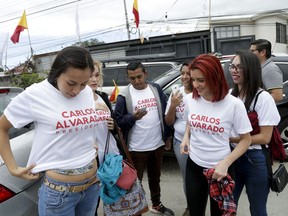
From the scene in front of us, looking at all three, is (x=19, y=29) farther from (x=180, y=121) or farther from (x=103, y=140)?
(x=103, y=140)

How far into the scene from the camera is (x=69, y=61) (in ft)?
5.33

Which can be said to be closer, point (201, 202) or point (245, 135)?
point (245, 135)

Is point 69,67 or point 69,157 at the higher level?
point 69,67

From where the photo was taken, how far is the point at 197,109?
2156 mm

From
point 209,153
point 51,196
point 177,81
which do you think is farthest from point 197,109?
point 177,81

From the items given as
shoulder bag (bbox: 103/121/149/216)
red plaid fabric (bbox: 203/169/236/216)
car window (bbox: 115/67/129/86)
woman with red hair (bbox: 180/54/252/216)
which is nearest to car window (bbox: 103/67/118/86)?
car window (bbox: 115/67/129/86)

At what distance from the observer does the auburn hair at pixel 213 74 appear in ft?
6.49

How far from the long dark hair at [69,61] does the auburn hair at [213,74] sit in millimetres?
763

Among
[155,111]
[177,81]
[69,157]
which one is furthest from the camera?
[177,81]

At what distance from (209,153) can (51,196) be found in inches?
43.8

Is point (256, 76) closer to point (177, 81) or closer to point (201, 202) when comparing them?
point (201, 202)

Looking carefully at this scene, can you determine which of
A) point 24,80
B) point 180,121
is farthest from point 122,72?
point 24,80

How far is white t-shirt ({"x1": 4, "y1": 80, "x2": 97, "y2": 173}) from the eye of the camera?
64.4 inches

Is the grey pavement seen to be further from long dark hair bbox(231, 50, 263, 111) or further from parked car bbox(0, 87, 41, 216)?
parked car bbox(0, 87, 41, 216)
